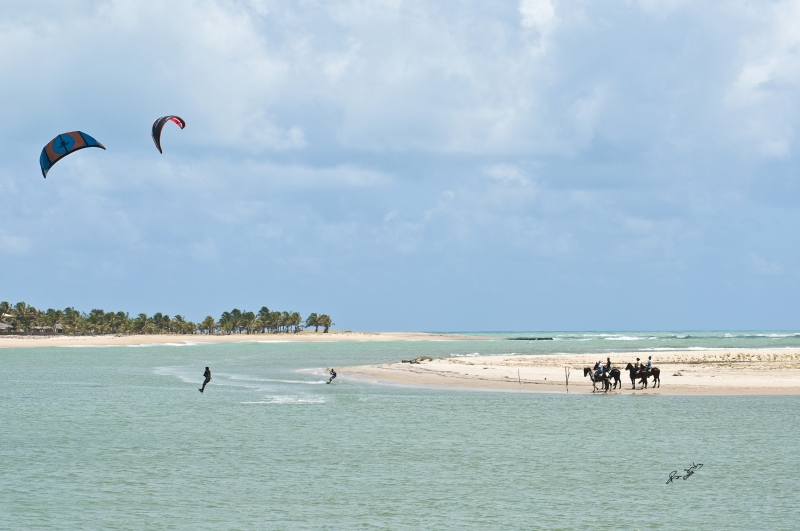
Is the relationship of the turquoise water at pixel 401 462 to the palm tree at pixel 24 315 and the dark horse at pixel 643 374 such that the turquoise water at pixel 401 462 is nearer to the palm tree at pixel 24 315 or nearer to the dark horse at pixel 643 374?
the dark horse at pixel 643 374

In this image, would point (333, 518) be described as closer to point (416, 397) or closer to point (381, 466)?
point (381, 466)

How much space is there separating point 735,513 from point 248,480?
13.0m

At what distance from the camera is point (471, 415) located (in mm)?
37719

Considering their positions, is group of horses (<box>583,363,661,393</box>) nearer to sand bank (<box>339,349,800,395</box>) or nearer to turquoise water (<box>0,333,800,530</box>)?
sand bank (<box>339,349,800,395</box>)

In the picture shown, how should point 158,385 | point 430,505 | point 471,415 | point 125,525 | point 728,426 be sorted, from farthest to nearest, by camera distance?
point 158,385, point 471,415, point 728,426, point 430,505, point 125,525

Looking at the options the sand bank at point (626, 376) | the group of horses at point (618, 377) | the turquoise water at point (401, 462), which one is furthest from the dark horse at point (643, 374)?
the turquoise water at point (401, 462)

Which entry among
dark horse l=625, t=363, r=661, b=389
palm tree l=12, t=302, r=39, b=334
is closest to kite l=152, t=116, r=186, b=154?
dark horse l=625, t=363, r=661, b=389

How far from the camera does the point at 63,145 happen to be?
141 ft

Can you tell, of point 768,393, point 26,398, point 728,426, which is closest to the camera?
point 728,426

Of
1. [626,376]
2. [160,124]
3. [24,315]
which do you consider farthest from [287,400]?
[24,315]

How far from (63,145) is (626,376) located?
37.9m

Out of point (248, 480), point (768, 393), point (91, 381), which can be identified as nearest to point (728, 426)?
point (768, 393)

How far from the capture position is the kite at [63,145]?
139 feet

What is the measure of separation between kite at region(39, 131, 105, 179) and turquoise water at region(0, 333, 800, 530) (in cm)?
1257
